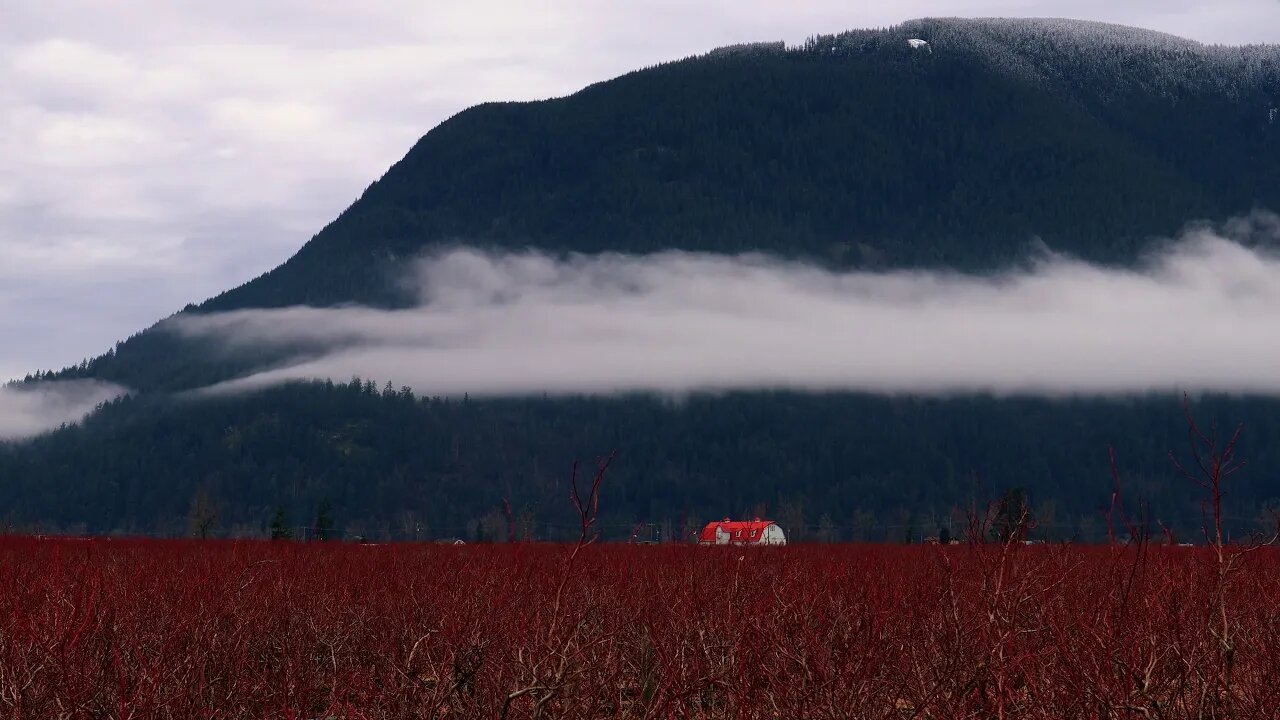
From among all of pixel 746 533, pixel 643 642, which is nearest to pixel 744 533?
pixel 746 533

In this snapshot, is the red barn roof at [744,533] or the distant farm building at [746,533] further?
the distant farm building at [746,533]

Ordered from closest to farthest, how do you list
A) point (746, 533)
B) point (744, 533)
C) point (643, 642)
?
point (643, 642) → point (746, 533) → point (744, 533)

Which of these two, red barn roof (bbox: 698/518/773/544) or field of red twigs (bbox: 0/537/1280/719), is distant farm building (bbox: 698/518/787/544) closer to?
red barn roof (bbox: 698/518/773/544)

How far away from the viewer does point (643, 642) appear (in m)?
14.2

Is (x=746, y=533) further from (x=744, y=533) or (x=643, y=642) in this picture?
(x=643, y=642)

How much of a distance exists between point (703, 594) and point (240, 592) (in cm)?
569

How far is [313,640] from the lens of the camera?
1645 cm

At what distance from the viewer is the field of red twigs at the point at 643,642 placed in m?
7.85

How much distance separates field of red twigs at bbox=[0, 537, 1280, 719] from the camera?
7.85m

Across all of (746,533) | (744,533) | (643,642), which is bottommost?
(744,533)

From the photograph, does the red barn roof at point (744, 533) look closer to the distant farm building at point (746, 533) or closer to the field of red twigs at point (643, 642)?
the distant farm building at point (746, 533)

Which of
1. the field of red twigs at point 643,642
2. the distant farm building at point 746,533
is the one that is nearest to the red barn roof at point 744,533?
the distant farm building at point 746,533

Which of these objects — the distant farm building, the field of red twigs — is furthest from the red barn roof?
the field of red twigs

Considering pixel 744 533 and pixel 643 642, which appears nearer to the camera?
pixel 643 642
